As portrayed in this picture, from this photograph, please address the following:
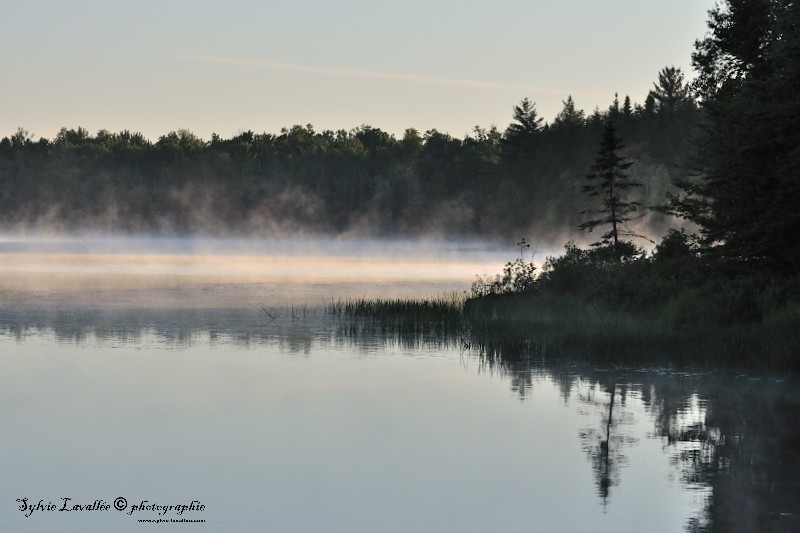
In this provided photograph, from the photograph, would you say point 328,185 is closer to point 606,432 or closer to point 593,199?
point 593,199

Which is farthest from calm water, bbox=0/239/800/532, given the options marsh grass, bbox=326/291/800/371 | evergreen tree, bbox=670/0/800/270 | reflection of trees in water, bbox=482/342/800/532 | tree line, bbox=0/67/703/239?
tree line, bbox=0/67/703/239

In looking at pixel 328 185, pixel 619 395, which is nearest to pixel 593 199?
pixel 328 185

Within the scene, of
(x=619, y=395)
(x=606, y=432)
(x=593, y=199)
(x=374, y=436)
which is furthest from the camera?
(x=593, y=199)

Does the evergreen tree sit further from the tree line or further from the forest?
the tree line

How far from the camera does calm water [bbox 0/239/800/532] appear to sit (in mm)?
13789

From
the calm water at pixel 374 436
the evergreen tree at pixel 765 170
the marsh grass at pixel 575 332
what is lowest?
the calm water at pixel 374 436

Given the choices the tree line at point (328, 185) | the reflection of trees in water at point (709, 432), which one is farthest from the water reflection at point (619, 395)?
Answer: the tree line at point (328, 185)

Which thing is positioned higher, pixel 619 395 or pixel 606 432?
pixel 619 395

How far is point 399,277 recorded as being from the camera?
64875 millimetres

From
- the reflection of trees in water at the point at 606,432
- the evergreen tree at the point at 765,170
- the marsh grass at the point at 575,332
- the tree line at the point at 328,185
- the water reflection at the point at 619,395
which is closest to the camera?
the water reflection at the point at 619,395

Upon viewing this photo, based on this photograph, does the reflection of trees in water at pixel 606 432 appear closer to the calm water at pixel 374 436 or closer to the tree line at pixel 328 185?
the calm water at pixel 374 436

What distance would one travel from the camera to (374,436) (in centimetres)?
1823

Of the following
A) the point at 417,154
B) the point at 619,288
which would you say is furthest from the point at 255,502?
the point at 417,154

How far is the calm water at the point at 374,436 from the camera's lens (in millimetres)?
13789
